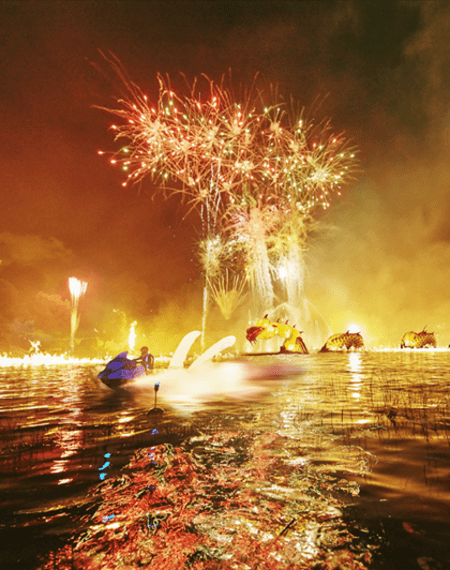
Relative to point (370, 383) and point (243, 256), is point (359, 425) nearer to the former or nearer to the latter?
point (370, 383)

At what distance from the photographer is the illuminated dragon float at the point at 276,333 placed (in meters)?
20.5

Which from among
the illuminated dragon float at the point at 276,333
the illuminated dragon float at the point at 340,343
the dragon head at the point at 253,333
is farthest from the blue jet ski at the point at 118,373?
the illuminated dragon float at the point at 340,343

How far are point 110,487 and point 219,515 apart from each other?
1300mm

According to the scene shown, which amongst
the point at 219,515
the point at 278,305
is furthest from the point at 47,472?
the point at 278,305

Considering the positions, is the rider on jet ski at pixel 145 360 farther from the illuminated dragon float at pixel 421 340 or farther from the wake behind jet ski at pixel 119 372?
the illuminated dragon float at pixel 421 340

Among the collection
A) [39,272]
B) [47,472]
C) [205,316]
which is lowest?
[47,472]

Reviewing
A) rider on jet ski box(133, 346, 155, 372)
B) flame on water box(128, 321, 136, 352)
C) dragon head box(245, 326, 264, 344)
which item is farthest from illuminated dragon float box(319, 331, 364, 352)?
rider on jet ski box(133, 346, 155, 372)

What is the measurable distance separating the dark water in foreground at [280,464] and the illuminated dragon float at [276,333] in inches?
413

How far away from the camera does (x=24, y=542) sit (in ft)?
9.07

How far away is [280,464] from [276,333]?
18.5 metres

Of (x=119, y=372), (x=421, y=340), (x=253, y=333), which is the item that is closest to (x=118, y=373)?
(x=119, y=372)

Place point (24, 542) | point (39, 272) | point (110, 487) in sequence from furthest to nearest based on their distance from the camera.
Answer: point (39, 272), point (110, 487), point (24, 542)

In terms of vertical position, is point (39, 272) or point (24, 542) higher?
point (39, 272)

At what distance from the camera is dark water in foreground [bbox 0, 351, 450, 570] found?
2.77m
